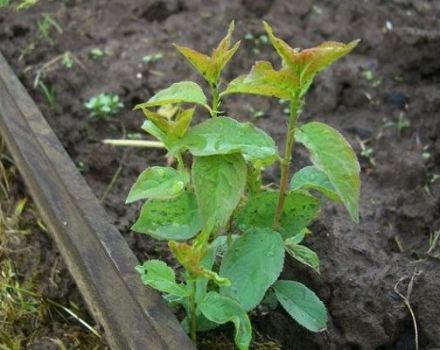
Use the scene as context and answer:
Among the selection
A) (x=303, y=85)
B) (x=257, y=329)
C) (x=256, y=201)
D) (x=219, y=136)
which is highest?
(x=303, y=85)

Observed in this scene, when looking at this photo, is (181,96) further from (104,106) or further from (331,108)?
(331,108)

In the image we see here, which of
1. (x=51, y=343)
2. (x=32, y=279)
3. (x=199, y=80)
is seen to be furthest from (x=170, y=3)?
(x=51, y=343)

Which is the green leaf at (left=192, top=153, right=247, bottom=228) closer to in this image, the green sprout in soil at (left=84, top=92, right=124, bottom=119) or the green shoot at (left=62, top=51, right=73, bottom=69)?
the green sprout in soil at (left=84, top=92, right=124, bottom=119)

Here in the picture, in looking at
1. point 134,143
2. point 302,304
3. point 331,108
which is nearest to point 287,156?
point 302,304

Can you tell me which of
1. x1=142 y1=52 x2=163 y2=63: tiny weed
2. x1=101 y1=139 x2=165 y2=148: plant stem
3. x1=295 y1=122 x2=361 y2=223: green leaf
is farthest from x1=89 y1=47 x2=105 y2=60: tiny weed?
x1=295 y1=122 x2=361 y2=223: green leaf

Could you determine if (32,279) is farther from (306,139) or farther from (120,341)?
(306,139)

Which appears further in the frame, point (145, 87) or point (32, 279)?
point (145, 87)
